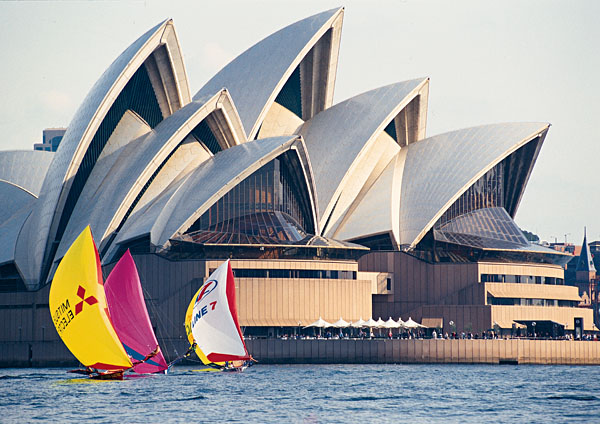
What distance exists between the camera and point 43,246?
82.0 meters

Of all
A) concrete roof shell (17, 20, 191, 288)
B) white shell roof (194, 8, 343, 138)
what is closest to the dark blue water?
concrete roof shell (17, 20, 191, 288)

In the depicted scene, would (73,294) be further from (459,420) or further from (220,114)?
(220,114)

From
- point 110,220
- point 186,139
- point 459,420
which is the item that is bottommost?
point 459,420

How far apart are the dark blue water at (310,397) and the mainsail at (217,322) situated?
1.42m

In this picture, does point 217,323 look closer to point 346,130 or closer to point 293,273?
point 293,273

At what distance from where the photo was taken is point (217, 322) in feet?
Result: 210

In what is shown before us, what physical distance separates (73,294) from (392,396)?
48.3ft

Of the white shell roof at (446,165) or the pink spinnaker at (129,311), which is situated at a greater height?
the white shell roof at (446,165)

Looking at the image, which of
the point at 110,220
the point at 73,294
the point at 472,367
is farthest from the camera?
the point at 110,220

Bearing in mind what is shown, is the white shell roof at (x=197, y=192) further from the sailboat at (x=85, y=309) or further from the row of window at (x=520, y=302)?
the sailboat at (x=85, y=309)

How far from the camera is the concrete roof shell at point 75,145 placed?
81625 millimetres

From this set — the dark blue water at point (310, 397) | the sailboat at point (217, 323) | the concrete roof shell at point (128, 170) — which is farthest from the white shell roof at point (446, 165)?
the sailboat at point (217, 323)

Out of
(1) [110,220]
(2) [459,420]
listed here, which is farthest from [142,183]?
(2) [459,420]

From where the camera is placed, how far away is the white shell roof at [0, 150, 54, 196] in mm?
97500
